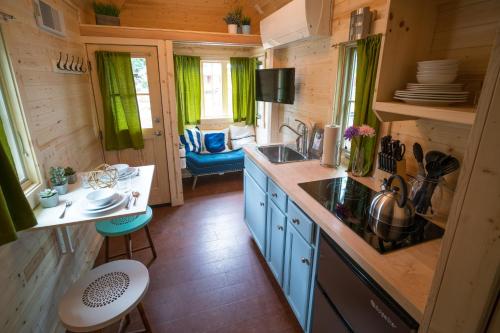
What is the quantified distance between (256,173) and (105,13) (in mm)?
2417

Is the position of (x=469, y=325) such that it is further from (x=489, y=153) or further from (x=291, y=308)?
(x=291, y=308)

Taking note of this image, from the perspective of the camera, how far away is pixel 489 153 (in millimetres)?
523

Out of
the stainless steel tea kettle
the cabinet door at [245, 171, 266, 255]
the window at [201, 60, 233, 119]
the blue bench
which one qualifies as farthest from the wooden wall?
the window at [201, 60, 233, 119]

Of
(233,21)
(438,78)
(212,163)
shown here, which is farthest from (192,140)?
(438,78)

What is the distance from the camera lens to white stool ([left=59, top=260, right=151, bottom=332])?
1212 millimetres

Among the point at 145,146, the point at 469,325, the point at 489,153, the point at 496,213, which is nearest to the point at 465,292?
the point at 469,325

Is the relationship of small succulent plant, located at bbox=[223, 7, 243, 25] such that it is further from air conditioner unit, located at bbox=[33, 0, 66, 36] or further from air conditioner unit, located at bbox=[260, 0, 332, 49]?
air conditioner unit, located at bbox=[33, 0, 66, 36]

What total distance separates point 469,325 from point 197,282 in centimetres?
189

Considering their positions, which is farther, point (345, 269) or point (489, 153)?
point (345, 269)

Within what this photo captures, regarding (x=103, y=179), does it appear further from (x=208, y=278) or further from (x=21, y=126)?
(x=208, y=278)

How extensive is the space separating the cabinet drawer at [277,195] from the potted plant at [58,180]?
1.42 meters

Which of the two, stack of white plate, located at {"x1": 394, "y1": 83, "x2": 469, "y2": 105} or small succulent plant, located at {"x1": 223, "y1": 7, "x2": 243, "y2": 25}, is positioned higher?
small succulent plant, located at {"x1": 223, "y1": 7, "x2": 243, "y2": 25}

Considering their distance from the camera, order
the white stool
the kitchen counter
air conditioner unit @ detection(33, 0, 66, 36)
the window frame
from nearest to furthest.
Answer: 1. the kitchen counter
2. the white stool
3. air conditioner unit @ detection(33, 0, 66, 36)
4. the window frame

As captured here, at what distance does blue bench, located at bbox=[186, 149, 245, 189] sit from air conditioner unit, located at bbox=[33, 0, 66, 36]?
2.15 meters
